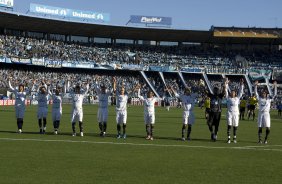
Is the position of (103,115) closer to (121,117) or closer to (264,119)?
(121,117)

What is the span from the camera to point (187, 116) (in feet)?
81.4

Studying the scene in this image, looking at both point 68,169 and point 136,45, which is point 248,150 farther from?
point 136,45

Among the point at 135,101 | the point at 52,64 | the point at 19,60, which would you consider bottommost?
the point at 135,101

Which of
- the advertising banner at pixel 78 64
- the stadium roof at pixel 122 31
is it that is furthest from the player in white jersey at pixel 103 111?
the advertising banner at pixel 78 64

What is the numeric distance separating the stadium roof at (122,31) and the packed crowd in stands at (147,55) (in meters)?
1.80

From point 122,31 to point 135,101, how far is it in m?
15.4

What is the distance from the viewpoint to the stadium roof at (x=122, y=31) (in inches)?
3403

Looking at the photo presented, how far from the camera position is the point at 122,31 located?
9856 cm

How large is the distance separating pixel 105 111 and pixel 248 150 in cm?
728

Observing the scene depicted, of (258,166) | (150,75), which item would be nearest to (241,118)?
(258,166)

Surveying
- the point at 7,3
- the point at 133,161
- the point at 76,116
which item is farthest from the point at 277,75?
the point at 133,161

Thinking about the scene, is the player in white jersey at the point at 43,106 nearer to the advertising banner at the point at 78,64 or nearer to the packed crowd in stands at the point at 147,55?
the packed crowd in stands at the point at 147,55

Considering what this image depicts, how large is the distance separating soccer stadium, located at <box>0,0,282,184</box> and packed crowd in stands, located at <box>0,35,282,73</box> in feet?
0.70

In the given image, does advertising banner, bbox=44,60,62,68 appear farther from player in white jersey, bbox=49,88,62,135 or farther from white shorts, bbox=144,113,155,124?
white shorts, bbox=144,113,155,124
